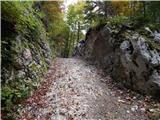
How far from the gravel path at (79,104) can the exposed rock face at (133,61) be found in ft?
3.03

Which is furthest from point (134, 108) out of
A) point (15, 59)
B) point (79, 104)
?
point (15, 59)

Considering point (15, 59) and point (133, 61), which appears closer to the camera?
point (15, 59)

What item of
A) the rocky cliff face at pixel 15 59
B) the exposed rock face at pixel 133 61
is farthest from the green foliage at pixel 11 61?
the exposed rock face at pixel 133 61

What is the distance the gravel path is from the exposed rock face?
923 mm

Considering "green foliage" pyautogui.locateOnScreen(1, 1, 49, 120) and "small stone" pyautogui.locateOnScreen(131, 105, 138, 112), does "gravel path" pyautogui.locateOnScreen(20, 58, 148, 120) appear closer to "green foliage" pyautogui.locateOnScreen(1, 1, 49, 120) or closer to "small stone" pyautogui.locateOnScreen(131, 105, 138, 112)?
"small stone" pyautogui.locateOnScreen(131, 105, 138, 112)

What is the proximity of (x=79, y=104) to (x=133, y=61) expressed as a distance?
11.3ft

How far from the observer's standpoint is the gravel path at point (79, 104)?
24.1ft

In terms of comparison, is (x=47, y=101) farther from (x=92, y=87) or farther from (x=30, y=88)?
(x=92, y=87)

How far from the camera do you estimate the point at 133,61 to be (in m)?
10.1

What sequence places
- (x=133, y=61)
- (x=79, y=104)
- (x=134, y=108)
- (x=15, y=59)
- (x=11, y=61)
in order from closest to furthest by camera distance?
(x=11, y=61)
(x=15, y=59)
(x=79, y=104)
(x=134, y=108)
(x=133, y=61)

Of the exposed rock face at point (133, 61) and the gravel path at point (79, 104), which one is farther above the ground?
the exposed rock face at point (133, 61)

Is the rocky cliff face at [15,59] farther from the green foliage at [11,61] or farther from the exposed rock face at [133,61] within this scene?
the exposed rock face at [133,61]

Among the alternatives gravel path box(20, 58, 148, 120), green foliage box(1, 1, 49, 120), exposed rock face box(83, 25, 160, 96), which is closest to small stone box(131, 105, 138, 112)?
gravel path box(20, 58, 148, 120)

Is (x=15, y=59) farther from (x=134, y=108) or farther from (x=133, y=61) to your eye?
(x=133, y=61)
